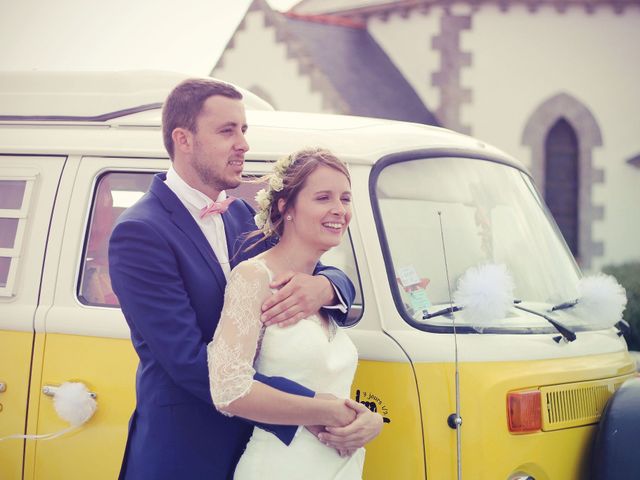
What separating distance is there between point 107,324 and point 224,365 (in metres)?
1.32

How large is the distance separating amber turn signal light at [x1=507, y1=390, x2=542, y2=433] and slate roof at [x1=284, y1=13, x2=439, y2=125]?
51.0ft

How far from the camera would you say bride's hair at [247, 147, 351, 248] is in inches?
115

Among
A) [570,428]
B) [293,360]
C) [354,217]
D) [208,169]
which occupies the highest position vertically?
[208,169]

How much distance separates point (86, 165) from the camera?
4078mm

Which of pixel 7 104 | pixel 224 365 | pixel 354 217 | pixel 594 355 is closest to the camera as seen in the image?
pixel 224 365

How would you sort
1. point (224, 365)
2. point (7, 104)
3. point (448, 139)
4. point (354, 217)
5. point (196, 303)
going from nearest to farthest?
point (224, 365) → point (196, 303) → point (354, 217) → point (448, 139) → point (7, 104)

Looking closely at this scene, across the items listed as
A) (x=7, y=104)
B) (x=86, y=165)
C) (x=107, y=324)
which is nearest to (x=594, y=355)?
(x=107, y=324)

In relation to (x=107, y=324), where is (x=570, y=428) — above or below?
below

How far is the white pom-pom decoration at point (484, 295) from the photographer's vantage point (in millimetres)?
3438

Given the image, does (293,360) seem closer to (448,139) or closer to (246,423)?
(246,423)

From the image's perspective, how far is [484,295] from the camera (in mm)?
3436

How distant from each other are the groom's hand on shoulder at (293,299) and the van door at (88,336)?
1190mm

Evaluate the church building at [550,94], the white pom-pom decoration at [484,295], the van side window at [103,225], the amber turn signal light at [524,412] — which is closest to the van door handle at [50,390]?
the van side window at [103,225]


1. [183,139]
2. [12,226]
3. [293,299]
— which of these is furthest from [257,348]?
[12,226]
